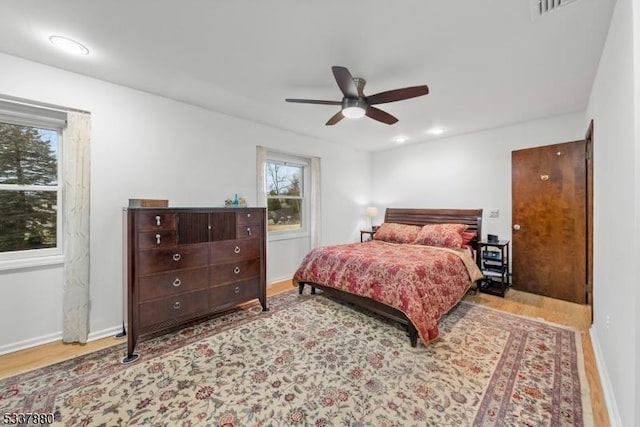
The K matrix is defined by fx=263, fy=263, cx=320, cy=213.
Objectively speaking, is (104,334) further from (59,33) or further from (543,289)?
(543,289)

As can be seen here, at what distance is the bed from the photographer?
7.96ft

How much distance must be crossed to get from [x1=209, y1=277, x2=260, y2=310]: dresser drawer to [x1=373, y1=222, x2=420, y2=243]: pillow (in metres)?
2.35

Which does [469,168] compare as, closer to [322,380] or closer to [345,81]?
[345,81]

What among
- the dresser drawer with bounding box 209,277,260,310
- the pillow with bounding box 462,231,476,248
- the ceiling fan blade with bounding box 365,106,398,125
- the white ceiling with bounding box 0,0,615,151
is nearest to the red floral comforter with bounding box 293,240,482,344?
the pillow with bounding box 462,231,476,248

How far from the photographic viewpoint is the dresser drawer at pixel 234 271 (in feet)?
9.14

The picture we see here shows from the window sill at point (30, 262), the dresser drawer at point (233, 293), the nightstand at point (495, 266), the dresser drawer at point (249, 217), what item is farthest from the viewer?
the nightstand at point (495, 266)

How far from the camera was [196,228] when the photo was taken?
2648 millimetres

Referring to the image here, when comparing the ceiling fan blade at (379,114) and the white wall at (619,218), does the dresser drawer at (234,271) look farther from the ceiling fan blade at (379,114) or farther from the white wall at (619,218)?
the white wall at (619,218)

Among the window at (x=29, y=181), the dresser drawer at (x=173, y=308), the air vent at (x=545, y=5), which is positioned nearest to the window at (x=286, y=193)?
the dresser drawer at (x=173, y=308)

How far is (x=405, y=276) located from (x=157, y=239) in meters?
2.33

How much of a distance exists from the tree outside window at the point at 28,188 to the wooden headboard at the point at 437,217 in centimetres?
490

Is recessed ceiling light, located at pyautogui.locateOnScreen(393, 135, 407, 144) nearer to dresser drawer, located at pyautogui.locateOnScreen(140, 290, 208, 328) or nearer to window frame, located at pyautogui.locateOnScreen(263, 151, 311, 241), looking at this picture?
window frame, located at pyautogui.locateOnScreen(263, 151, 311, 241)

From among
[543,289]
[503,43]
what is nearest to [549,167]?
[543,289]

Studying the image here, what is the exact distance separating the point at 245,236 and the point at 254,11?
211 cm
